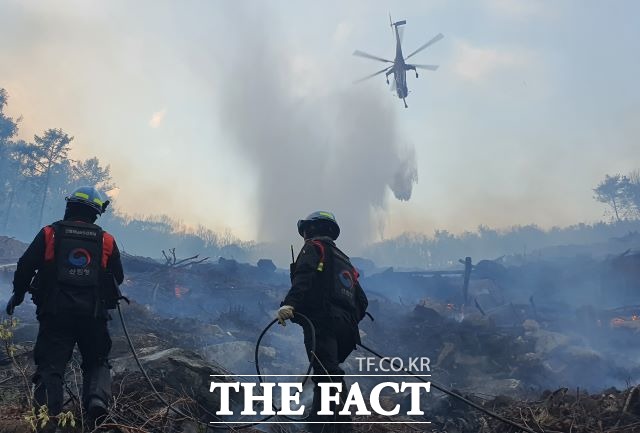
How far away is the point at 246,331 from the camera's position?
13.6 m

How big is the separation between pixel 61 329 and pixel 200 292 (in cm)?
1541

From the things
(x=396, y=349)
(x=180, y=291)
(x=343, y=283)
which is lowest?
(x=396, y=349)

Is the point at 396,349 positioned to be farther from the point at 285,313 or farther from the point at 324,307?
the point at 285,313

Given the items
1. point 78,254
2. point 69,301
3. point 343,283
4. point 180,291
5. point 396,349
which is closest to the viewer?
point 69,301

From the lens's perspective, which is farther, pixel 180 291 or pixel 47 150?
pixel 47 150

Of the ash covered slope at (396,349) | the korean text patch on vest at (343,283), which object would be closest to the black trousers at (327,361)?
the korean text patch on vest at (343,283)

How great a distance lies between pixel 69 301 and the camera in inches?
137

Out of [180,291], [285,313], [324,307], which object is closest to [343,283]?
[324,307]

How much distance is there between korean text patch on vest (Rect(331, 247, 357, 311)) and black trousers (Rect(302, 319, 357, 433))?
Answer: 0.69 feet

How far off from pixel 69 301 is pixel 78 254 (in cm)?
42

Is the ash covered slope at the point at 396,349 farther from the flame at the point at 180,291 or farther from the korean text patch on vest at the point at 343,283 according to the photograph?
the korean text patch on vest at the point at 343,283

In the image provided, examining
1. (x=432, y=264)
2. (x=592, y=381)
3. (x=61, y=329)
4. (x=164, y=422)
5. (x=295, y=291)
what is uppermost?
(x=432, y=264)

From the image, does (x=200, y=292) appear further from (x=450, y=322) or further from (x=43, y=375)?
(x=43, y=375)

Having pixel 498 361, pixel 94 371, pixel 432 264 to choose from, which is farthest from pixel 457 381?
pixel 432 264
